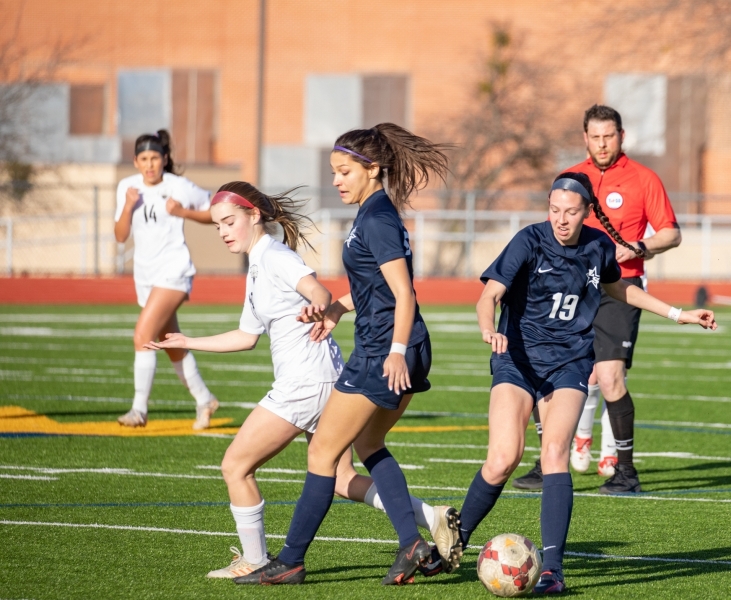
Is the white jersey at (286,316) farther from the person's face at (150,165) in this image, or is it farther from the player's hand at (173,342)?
the person's face at (150,165)

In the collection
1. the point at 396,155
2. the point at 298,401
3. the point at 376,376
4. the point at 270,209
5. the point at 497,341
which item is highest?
the point at 396,155

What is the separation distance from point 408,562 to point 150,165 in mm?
5564

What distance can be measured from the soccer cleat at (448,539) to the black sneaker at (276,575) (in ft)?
2.01

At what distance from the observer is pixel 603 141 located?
8109mm

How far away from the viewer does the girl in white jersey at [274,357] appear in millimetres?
5555

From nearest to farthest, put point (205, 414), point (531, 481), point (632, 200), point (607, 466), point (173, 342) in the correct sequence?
point (173, 342)
point (531, 481)
point (632, 200)
point (607, 466)
point (205, 414)

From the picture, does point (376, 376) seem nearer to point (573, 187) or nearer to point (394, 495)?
point (394, 495)

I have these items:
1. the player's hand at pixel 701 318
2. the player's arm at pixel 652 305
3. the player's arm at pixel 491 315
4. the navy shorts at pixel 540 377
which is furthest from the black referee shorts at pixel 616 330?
the player's arm at pixel 491 315

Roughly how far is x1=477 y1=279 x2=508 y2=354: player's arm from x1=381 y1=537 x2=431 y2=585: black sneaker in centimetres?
91

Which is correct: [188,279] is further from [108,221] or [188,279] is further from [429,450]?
[108,221]

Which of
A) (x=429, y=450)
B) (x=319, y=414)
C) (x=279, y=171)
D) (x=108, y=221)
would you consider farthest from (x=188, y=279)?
→ (x=279, y=171)

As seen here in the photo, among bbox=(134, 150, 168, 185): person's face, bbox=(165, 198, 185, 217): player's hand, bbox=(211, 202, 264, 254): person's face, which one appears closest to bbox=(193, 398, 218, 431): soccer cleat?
bbox=(165, 198, 185, 217): player's hand

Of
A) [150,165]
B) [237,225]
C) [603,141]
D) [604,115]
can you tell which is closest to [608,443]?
[603,141]

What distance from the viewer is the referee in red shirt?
8.03 m
